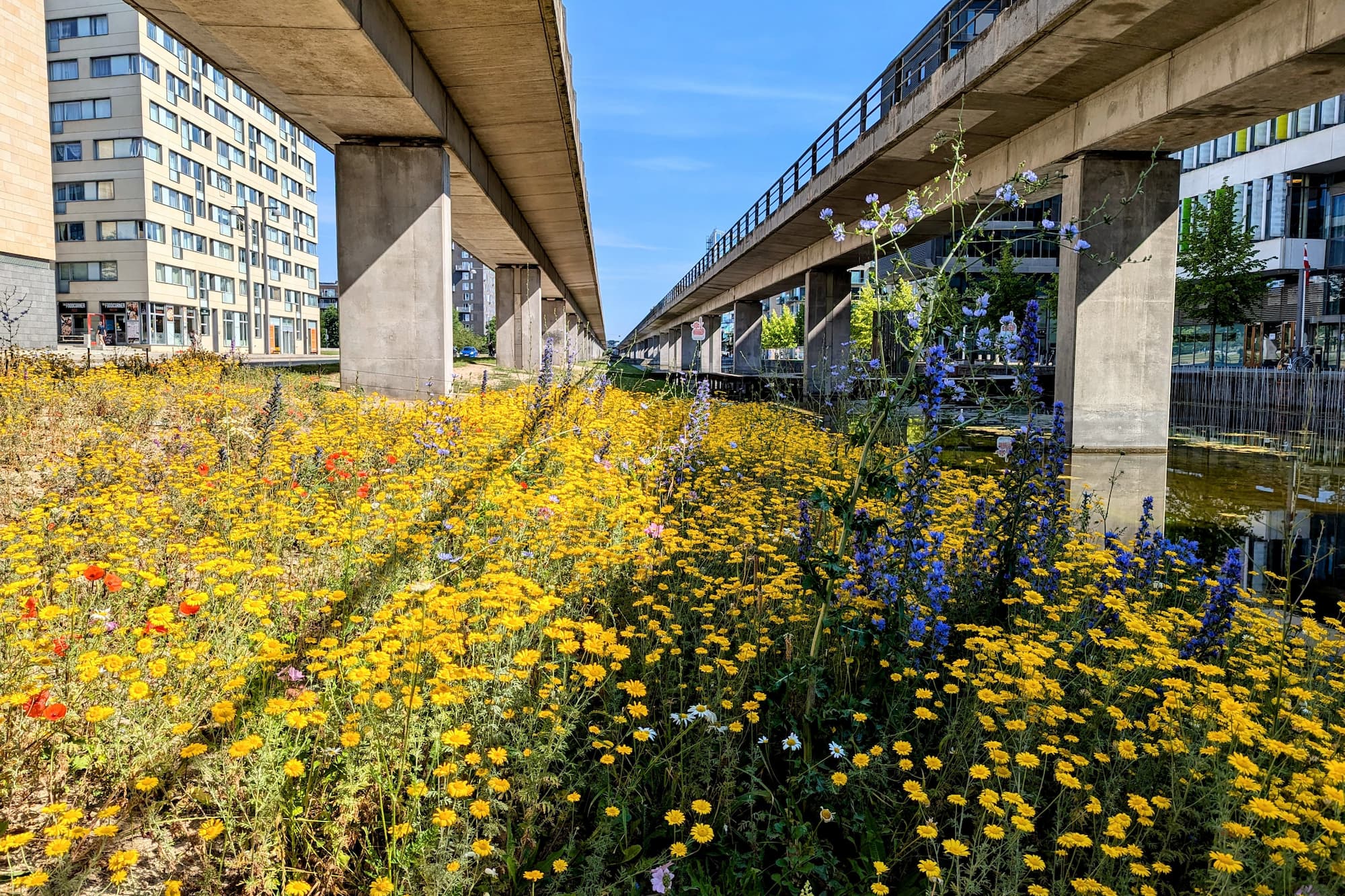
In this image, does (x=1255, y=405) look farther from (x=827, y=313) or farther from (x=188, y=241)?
(x=188, y=241)

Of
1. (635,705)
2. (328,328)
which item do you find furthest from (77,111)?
(635,705)

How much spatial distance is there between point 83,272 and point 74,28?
53.1 ft

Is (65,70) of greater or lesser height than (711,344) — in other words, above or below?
above

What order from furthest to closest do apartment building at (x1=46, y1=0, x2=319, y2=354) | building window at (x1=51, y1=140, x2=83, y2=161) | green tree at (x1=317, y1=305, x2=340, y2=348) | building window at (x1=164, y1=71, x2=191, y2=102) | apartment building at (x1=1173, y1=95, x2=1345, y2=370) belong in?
green tree at (x1=317, y1=305, x2=340, y2=348) < building window at (x1=164, y1=71, x2=191, y2=102) < building window at (x1=51, y1=140, x2=83, y2=161) < apartment building at (x1=46, y1=0, x2=319, y2=354) < apartment building at (x1=1173, y1=95, x2=1345, y2=370)

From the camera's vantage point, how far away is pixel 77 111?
55.6 m

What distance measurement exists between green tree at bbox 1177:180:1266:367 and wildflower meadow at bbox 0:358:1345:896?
3606cm

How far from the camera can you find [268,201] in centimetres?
7356

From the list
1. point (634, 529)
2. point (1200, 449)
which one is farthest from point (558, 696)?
point (1200, 449)

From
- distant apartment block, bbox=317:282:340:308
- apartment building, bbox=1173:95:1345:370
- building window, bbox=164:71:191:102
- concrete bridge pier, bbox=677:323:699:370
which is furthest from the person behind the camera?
distant apartment block, bbox=317:282:340:308

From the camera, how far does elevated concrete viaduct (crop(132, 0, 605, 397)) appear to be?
34.6ft

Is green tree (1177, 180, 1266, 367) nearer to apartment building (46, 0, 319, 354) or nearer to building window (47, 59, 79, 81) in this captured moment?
apartment building (46, 0, 319, 354)

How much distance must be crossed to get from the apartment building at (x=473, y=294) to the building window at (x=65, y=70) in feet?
435

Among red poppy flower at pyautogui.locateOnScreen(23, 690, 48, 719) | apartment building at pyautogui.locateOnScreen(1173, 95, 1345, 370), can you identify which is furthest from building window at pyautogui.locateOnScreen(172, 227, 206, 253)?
red poppy flower at pyautogui.locateOnScreen(23, 690, 48, 719)

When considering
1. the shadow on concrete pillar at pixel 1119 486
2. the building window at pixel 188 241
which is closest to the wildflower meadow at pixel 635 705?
the shadow on concrete pillar at pixel 1119 486
